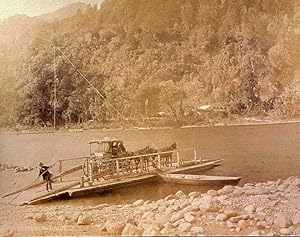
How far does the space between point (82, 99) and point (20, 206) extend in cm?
61

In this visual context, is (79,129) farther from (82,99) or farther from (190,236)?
(190,236)

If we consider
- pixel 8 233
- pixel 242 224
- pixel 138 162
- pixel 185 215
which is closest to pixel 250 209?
pixel 242 224

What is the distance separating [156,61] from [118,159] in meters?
0.52

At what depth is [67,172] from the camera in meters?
2.81

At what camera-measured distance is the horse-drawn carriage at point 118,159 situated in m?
2.79

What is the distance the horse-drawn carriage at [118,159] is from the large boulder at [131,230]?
0.91ft

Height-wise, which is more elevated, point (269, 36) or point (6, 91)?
point (269, 36)

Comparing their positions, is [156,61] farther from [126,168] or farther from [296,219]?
A: [296,219]

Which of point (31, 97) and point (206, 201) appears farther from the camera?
point (31, 97)

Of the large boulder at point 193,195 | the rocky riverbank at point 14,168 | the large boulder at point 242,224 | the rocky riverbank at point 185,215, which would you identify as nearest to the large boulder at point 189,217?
the rocky riverbank at point 185,215

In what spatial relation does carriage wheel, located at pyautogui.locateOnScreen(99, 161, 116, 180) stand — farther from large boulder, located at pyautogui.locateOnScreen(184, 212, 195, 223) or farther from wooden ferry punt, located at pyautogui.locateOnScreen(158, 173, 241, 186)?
large boulder, located at pyautogui.locateOnScreen(184, 212, 195, 223)

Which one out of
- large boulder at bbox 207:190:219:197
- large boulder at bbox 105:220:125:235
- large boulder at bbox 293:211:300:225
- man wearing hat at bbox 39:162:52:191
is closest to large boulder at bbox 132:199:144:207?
large boulder at bbox 105:220:125:235

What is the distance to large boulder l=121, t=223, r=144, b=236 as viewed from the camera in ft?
8.61

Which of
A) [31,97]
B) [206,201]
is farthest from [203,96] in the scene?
[31,97]
